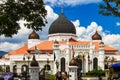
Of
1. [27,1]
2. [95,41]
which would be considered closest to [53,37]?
[95,41]

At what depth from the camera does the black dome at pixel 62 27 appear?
87438mm

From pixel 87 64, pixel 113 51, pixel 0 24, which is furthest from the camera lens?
pixel 113 51

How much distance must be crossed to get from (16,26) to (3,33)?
623 mm

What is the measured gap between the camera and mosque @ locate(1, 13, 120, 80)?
79.4 metres

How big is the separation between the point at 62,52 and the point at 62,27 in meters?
8.15

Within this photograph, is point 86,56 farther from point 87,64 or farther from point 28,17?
point 28,17

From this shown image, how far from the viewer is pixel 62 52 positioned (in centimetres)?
8081

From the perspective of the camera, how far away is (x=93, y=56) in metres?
80.6

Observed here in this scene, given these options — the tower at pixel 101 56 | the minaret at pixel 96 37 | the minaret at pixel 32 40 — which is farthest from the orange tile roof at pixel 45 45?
the tower at pixel 101 56

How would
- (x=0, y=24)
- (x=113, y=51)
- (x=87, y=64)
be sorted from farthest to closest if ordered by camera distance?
(x=113, y=51)
(x=87, y=64)
(x=0, y=24)

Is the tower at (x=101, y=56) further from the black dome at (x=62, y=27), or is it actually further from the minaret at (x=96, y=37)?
the minaret at (x=96, y=37)

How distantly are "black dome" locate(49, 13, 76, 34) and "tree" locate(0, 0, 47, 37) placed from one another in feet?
227

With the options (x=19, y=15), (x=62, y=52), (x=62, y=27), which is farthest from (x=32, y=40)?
(x=19, y=15)

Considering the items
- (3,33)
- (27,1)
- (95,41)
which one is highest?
(95,41)
